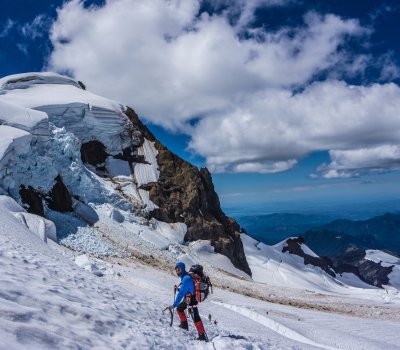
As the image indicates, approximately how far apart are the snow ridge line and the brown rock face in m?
25.8

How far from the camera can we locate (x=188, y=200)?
53.0 metres

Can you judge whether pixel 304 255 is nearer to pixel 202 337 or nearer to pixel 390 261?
pixel 202 337

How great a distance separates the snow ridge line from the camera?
18706 millimetres

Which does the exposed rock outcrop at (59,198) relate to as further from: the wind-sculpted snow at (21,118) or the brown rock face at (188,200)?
the brown rock face at (188,200)

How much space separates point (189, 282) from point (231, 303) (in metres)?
15.4

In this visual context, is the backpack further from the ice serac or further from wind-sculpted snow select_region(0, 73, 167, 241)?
wind-sculpted snow select_region(0, 73, 167, 241)

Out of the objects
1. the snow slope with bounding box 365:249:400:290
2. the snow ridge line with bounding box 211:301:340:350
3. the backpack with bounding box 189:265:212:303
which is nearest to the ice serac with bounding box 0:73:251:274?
the snow ridge line with bounding box 211:301:340:350

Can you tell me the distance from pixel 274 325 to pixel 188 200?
3325cm

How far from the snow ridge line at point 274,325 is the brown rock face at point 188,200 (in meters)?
25.8

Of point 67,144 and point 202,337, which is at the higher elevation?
point 67,144

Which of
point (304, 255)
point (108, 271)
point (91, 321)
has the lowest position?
point (304, 255)

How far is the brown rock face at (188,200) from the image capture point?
50347 millimetres

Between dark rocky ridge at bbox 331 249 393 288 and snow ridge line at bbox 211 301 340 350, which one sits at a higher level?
snow ridge line at bbox 211 301 340 350

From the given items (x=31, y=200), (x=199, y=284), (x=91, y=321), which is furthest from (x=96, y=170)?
(x=91, y=321)
